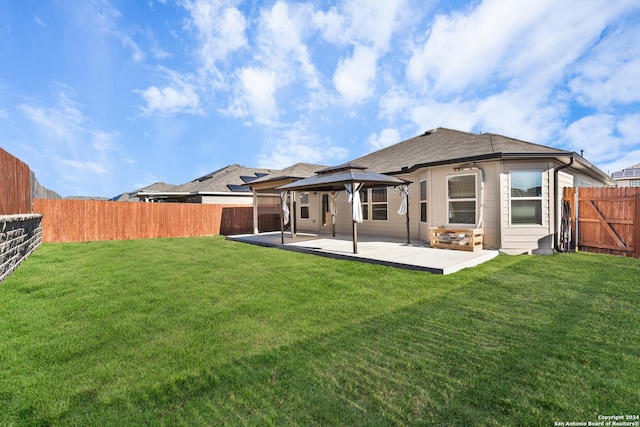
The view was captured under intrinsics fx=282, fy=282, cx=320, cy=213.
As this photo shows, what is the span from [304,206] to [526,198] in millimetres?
10198

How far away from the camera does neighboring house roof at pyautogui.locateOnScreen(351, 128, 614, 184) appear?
764 centimetres

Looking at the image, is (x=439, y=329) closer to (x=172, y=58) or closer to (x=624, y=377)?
(x=624, y=377)

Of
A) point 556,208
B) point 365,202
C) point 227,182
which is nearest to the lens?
point 556,208

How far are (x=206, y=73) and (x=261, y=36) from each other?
3826 millimetres

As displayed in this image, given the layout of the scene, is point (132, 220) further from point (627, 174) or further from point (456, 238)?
point (627, 174)

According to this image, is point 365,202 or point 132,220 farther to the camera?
point 132,220

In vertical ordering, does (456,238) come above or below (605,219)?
below

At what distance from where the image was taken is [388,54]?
11.6m

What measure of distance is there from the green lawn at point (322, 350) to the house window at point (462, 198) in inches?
132

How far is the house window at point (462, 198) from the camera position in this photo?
8.45m

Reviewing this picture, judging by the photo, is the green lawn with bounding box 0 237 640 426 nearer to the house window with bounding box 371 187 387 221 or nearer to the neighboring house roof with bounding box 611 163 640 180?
the house window with bounding box 371 187 387 221

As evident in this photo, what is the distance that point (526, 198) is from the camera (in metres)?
7.89

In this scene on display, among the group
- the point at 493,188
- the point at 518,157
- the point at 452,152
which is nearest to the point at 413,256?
the point at 493,188

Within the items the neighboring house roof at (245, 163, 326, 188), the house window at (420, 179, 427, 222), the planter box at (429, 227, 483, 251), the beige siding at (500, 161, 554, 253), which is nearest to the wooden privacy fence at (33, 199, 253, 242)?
the neighboring house roof at (245, 163, 326, 188)
